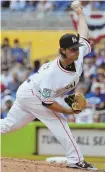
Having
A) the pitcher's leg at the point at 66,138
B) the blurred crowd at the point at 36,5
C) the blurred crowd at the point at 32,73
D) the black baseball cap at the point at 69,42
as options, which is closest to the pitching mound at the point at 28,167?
the pitcher's leg at the point at 66,138

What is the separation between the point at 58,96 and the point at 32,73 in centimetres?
769

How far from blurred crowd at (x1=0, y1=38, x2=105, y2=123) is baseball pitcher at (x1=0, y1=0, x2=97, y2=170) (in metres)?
4.76

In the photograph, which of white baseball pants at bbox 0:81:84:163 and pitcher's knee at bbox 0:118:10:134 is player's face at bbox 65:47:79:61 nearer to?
white baseball pants at bbox 0:81:84:163

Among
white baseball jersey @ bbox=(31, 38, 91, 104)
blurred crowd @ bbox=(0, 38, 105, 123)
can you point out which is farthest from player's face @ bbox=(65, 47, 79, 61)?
blurred crowd @ bbox=(0, 38, 105, 123)

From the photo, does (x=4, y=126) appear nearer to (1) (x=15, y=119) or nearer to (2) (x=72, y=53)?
(1) (x=15, y=119)

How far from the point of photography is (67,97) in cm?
784

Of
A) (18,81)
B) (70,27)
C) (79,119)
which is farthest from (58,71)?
(70,27)

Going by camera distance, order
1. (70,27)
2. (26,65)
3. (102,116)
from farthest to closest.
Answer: (70,27)
(26,65)
(102,116)

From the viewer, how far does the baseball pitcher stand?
743cm

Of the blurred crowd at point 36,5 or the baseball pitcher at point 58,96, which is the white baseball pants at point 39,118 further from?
the blurred crowd at point 36,5

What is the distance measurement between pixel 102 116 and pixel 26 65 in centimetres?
435

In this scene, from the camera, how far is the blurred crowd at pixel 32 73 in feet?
41.8

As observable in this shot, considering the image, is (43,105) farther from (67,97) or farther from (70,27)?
(70,27)

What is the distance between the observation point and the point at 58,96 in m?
7.75
